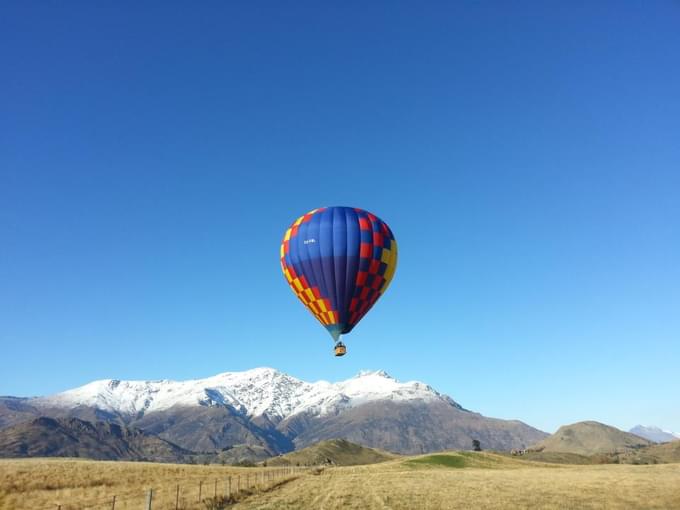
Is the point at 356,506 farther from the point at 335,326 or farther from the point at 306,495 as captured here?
the point at 335,326

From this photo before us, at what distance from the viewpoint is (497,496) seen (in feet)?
150

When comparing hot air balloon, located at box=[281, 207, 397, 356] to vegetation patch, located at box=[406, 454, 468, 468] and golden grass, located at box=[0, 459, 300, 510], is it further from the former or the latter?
vegetation patch, located at box=[406, 454, 468, 468]

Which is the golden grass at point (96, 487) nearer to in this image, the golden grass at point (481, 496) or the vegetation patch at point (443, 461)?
the golden grass at point (481, 496)

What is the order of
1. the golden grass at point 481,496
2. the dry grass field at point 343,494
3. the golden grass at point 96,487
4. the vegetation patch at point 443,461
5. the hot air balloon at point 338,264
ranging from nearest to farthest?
the golden grass at point 481,496 < the dry grass field at point 343,494 < the golden grass at point 96,487 < the hot air balloon at point 338,264 < the vegetation patch at point 443,461

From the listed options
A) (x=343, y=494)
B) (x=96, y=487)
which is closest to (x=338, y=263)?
(x=343, y=494)

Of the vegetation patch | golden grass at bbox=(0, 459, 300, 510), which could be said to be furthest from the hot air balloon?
the vegetation patch

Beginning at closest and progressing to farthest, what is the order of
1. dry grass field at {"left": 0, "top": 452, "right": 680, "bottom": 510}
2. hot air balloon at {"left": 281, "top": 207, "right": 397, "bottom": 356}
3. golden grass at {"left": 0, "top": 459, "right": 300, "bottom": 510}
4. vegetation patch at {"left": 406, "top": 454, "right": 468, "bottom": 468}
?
1. dry grass field at {"left": 0, "top": 452, "right": 680, "bottom": 510}
2. golden grass at {"left": 0, "top": 459, "right": 300, "bottom": 510}
3. hot air balloon at {"left": 281, "top": 207, "right": 397, "bottom": 356}
4. vegetation patch at {"left": 406, "top": 454, "right": 468, "bottom": 468}

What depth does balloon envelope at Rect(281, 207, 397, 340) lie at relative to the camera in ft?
190

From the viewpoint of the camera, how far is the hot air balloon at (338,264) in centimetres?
5797

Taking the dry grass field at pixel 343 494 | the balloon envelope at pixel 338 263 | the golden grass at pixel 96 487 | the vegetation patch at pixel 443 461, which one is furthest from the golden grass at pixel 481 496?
the vegetation patch at pixel 443 461

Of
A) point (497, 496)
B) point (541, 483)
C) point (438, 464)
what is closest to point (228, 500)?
point (497, 496)

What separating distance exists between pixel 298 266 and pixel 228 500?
26712 millimetres

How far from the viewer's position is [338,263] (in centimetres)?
5803

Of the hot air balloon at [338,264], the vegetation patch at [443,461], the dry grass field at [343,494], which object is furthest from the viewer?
the vegetation patch at [443,461]
